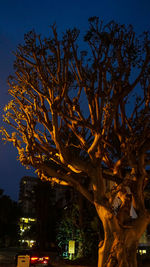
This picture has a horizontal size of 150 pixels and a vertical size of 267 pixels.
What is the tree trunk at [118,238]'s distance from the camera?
40.5 feet

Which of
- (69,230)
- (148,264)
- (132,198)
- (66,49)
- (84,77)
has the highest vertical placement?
(66,49)

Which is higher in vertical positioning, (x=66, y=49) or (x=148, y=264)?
(x=66, y=49)

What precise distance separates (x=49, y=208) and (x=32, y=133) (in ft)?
95.8

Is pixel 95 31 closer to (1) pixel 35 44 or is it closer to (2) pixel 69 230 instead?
(1) pixel 35 44

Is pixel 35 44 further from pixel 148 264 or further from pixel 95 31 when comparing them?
pixel 148 264

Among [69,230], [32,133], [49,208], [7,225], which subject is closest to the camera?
[32,133]

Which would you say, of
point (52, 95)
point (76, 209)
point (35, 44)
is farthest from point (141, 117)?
point (76, 209)

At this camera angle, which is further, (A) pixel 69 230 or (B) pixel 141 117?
(A) pixel 69 230

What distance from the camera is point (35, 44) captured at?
1302 centimetres

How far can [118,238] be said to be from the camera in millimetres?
12406

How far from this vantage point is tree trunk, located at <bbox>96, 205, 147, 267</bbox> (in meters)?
12.3

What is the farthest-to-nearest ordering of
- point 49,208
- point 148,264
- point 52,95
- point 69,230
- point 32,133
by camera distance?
point 49,208 < point 69,230 < point 148,264 < point 32,133 < point 52,95

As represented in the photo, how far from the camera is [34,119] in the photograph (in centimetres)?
1445

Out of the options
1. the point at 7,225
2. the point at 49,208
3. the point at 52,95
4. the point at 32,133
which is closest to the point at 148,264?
the point at 32,133
